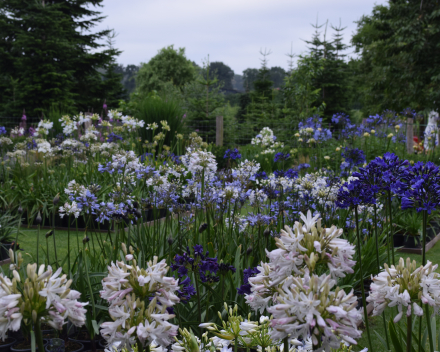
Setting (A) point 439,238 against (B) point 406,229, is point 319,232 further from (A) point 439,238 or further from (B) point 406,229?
(A) point 439,238

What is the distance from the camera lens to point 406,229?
228 inches

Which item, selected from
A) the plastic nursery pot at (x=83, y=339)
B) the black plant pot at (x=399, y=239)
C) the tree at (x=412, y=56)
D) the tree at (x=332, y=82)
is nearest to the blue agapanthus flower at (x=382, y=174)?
the plastic nursery pot at (x=83, y=339)

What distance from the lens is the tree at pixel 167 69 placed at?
42.4 m

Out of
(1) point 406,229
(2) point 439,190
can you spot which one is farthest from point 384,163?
(1) point 406,229

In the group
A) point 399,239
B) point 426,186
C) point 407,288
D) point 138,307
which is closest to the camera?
point 138,307

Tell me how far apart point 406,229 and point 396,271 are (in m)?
4.85

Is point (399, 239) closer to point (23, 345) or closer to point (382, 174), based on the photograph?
point (382, 174)

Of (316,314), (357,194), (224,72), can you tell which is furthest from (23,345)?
(224,72)

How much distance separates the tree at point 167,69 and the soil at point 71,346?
133ft

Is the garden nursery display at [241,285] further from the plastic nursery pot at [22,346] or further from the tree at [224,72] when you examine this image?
the tree at [224,72]

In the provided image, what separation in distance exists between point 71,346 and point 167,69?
42266 millimetres

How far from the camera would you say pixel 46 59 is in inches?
1000

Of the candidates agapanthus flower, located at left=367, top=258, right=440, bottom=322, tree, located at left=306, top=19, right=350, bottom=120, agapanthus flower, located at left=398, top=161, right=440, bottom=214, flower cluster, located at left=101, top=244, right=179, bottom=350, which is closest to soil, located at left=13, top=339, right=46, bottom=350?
flower cluster, located at left=101, top=244, right=179, bottom=350

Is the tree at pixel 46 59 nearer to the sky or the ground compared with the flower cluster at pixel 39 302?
nearer to the sky
